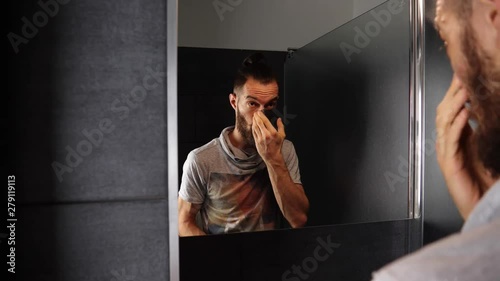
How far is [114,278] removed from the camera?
1601mm

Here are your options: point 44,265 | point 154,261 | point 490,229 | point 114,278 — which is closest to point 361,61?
point 154,261

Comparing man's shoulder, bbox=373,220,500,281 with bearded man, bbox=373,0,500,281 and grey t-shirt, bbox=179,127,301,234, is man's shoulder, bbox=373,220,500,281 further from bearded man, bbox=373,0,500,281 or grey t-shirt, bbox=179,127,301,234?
bearded man, bbox=373,0,500,281

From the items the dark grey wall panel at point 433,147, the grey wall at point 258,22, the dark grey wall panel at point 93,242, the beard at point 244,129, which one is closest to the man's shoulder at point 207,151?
the beard at point 244,129

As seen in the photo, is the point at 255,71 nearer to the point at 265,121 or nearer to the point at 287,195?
the point at 265,121

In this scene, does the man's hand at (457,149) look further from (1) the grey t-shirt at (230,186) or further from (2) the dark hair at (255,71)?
(2) the dark hair at (255,71)

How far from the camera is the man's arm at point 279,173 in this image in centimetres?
185

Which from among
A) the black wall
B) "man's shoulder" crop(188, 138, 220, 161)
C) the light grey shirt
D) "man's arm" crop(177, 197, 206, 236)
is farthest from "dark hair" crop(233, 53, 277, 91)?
the light grey shirt

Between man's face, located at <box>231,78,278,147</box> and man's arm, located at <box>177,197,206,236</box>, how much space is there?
0.32 metres

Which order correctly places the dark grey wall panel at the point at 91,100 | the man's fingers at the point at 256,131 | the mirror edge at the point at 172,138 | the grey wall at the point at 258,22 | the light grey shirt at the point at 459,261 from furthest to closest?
the man's fingers at the point at 256,131 < the grey wall at the point at 258,22 < the mirror edge at the point at 172,138 < the dark grey wall panel at the point at 91,100 < the light grey shirt at the point at 459,261

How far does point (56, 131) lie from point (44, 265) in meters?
0.43

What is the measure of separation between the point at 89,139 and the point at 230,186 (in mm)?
538

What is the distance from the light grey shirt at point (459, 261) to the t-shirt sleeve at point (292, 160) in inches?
60.4

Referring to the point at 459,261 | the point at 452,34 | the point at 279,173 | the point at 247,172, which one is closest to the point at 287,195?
the point at 279,173

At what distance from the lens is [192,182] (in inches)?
68.1
